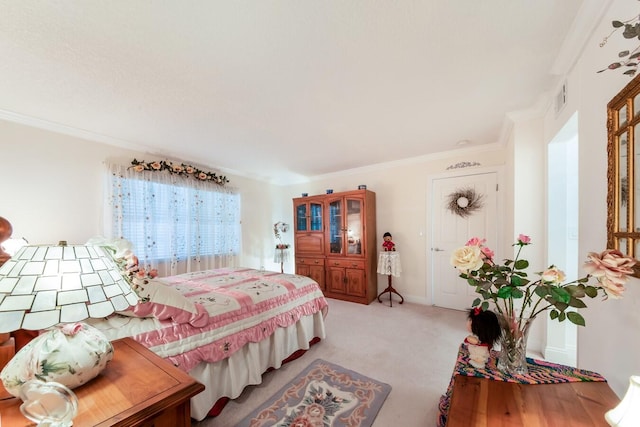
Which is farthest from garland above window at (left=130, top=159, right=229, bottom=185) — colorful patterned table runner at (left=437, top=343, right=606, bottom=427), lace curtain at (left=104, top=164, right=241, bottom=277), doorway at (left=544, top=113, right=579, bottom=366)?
doorway at (left=544, top=113, right=579, bottom=366)

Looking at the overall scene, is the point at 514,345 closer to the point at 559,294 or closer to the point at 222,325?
the point at 559,294

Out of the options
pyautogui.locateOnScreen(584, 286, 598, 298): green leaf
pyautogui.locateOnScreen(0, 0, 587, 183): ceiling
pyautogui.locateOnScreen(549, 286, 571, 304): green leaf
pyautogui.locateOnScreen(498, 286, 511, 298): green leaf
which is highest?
pyautogui.locateOnScreen(0, 0, 587, 183): ceiling

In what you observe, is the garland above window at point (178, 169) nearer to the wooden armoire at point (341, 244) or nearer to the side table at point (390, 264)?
the wooden armoire at point (341, 244)

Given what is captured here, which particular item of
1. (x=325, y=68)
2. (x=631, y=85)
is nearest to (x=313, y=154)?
(x=325, y=68)

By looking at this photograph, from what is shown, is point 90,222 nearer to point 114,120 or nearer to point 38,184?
point 38,184

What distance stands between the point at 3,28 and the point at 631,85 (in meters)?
2.87

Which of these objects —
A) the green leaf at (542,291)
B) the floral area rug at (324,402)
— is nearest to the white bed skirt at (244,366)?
the floral area rug at (324,402)

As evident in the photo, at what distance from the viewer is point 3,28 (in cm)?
130

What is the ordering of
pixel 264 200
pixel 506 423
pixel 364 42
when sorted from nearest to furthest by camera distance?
pixel 506 423 < pixel 364 42 < pixel 264 200

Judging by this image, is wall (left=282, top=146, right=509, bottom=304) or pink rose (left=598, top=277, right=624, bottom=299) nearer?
pink rose (left=598, top=277, right=624, bottom=299)

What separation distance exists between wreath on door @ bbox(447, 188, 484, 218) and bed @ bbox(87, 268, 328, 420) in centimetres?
236

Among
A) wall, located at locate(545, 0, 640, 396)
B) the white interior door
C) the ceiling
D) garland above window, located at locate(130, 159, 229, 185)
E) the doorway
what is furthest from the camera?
the white interior door

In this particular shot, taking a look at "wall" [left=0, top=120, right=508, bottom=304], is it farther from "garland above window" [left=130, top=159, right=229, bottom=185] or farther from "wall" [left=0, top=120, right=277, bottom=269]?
"garland above window" [left=130, top=159, right=229, bottom=185]

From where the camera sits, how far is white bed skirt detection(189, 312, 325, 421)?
1593 mm
